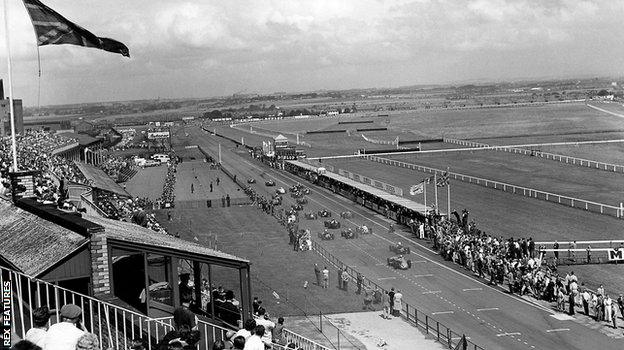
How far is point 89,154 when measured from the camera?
92.1 m

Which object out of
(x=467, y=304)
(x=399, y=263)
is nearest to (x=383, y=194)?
(x=399, y=263)

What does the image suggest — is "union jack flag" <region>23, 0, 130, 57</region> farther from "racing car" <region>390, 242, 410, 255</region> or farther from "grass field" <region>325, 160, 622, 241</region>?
"grass field" <region>325, 160, 622, 241</region>

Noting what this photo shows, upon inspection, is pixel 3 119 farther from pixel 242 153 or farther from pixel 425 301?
pixel 425 301

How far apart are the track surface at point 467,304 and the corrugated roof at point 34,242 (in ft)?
41.5

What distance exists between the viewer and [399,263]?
106 feet

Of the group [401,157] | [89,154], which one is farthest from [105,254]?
[401,157]

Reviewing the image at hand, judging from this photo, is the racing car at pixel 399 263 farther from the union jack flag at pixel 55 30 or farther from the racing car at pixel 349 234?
the union jack flag at pixel 55 30

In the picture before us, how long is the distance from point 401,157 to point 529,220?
56651mm

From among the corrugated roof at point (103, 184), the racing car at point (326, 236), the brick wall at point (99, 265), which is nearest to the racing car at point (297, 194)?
the corrugated roof at point (103, 184)

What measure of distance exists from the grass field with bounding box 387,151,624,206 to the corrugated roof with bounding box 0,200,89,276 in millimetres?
43406

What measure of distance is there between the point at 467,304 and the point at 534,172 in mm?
51215

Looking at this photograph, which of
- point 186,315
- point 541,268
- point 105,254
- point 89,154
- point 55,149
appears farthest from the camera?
point 89,154

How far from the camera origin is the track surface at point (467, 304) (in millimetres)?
22484

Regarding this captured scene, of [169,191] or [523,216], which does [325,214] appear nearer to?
[523,216]
